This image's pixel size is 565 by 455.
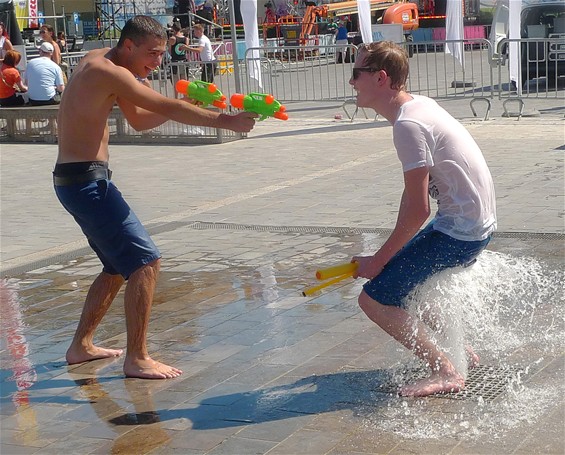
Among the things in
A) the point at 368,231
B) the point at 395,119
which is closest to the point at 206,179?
the point at 368,231

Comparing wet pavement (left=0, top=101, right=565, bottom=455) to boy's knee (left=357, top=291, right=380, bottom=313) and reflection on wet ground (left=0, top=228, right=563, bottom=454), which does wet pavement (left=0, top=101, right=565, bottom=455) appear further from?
boy's knee (left=357, top=291, right=380, bottom=313)

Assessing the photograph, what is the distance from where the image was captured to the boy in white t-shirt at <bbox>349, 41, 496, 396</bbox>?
14.1 ft

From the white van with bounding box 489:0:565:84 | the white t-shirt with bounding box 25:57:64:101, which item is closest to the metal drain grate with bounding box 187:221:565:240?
the white t-shirt with bounding box 25:57:64:101

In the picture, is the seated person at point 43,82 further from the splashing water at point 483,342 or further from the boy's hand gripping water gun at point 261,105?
the boy's hand gripping water gun at point 261,105

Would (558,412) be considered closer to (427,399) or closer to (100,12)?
(427,399)

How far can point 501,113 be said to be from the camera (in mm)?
16188

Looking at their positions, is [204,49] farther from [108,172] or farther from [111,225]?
[111,225]

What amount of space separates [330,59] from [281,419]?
17.0 metres

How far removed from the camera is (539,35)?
65.1ft

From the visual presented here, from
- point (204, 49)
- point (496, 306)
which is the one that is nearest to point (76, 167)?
point (496, 306)

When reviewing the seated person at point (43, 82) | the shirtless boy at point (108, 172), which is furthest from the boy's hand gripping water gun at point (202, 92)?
the seated person at point (43, 82)

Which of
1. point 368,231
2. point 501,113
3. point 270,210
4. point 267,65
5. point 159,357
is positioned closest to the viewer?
point 159,357

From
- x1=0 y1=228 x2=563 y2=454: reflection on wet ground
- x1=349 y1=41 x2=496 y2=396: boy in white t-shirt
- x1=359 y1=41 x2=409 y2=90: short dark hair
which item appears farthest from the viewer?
x1=359 y1=41 x2=409 y2=90: short dark hair

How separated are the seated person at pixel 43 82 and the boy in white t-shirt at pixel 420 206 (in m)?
12.7
